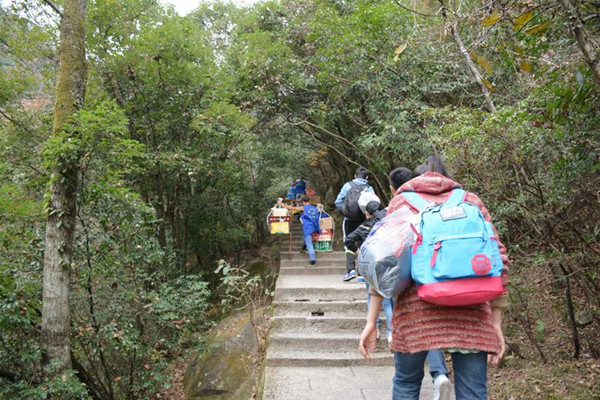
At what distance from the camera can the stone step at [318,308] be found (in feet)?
18.5

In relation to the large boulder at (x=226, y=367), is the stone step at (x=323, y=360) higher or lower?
higher

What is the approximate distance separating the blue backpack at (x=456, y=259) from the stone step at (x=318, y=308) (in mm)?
4076

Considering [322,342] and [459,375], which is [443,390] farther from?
[322,342]

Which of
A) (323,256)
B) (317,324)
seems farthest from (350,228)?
(323,256)

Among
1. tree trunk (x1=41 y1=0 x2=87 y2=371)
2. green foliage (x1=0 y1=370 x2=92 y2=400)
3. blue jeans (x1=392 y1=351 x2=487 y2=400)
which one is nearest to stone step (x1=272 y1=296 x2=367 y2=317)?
green foliage (x1=0 y1=370 x2=92 y2=400)

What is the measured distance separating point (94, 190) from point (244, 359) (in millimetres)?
3329

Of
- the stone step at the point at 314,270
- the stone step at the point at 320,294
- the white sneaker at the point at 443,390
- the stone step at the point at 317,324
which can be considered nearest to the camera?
the white sneaker at the point at 443,390

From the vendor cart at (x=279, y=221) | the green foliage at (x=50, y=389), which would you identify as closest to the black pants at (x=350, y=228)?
the vendor cart at (x=279, y=221)

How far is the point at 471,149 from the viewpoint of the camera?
4.13 metres

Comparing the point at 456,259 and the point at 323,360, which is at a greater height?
the point at 456,259

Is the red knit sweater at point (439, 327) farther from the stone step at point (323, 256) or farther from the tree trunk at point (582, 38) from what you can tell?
the stone step at point (323, 256)

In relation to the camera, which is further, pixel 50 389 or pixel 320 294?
pixel 320 294

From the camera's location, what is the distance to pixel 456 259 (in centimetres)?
166

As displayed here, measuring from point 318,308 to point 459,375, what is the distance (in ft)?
13.0
